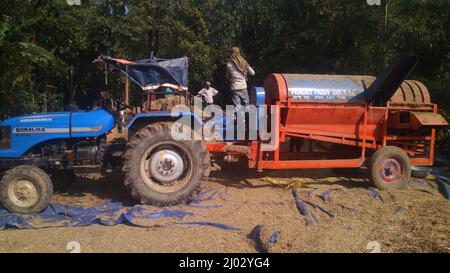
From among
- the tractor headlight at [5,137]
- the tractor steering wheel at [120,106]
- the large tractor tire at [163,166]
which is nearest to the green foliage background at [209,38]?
the tractor steering wheel at [120,106]

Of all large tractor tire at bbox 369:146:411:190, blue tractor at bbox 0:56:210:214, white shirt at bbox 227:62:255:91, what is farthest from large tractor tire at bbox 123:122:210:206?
large tractor tire at bbox 369:146:411:190

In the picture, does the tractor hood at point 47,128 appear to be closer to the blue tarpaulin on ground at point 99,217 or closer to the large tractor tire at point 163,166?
the large tractor tire at point 163,166

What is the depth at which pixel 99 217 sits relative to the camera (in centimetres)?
541

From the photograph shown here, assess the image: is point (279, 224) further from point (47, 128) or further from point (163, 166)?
point (47, 128)

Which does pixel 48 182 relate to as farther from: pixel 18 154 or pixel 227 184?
pixel 227 184

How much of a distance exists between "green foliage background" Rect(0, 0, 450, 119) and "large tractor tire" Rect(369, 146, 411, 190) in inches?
168

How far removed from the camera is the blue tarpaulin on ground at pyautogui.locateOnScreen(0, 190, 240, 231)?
5215 mm

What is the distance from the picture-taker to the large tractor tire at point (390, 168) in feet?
22.4

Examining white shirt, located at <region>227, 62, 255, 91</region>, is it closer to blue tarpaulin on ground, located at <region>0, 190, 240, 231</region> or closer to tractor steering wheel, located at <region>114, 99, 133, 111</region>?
tractor steering wheel, located at <region>114, 99, 133, 111</region>

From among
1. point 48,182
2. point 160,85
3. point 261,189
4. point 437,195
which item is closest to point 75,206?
point 48,182

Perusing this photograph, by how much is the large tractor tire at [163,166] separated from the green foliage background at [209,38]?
1.25 m

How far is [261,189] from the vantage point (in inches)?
273

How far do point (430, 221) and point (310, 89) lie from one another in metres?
2.79
